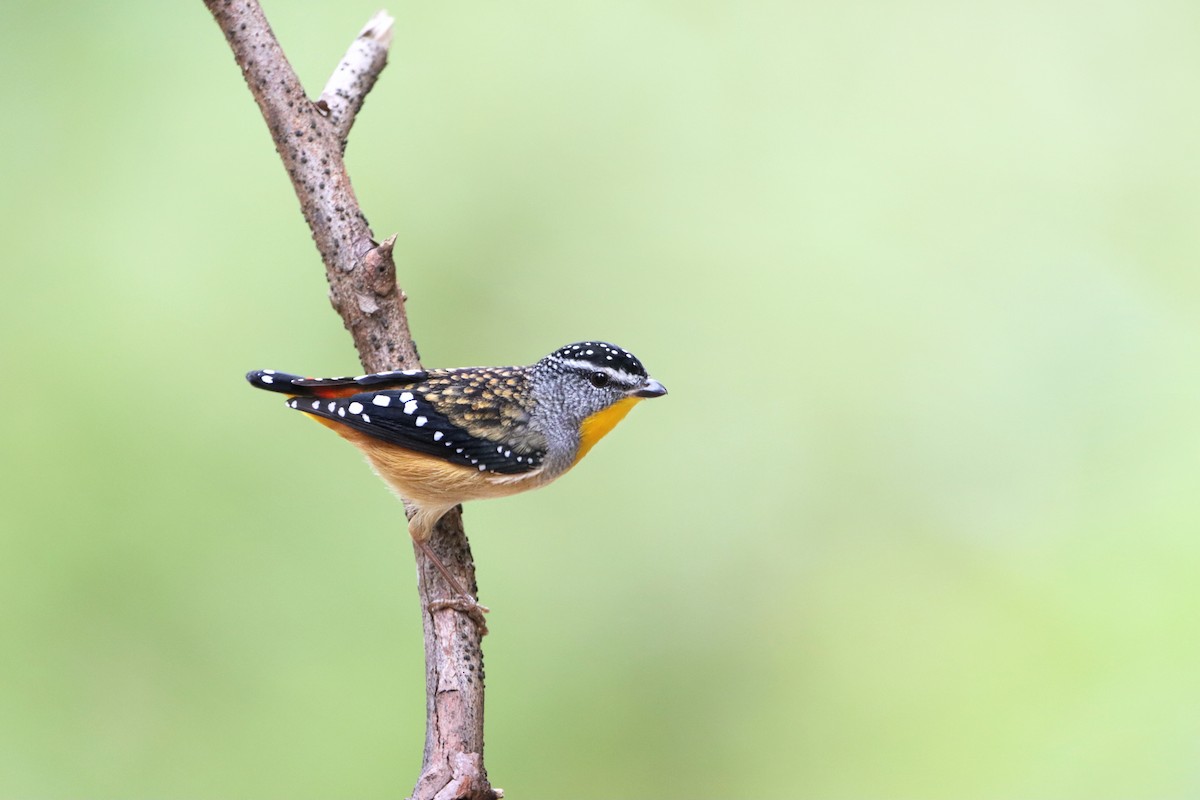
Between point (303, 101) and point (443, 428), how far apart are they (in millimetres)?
1119

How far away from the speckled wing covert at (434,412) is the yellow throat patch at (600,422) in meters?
0.16

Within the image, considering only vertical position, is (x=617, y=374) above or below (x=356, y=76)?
below

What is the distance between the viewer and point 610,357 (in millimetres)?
3035

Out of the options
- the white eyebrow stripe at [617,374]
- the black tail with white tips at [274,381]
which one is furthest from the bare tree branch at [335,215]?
the white eyebrow stripe at [617,374]

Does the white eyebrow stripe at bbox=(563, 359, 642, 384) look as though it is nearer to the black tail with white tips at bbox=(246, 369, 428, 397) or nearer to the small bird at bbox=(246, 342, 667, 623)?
the small bird at bbox=(246, 342, 667, 623)

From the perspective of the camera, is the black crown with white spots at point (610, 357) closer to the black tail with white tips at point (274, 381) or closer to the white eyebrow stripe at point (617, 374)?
the white eyebrow stripe at point (617, 374)

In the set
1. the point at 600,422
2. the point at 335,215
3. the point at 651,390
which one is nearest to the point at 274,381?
the point at 335,215

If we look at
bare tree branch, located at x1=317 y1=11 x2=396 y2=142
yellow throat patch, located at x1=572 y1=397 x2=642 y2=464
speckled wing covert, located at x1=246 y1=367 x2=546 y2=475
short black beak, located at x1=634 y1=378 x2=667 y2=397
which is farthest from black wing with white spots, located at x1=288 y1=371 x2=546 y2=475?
bare tree branch, located at x1=317 y1=11 x2=396 y2=142

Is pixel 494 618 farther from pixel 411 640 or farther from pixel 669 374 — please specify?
pixel 669 374

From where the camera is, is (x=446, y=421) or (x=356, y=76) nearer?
(x=446, y=421)

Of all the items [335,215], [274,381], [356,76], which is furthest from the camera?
[356,76]

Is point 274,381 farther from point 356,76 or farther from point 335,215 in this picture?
point 356,76

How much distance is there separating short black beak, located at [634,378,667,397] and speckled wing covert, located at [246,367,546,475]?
1.05 ft

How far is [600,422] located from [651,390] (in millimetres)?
238
